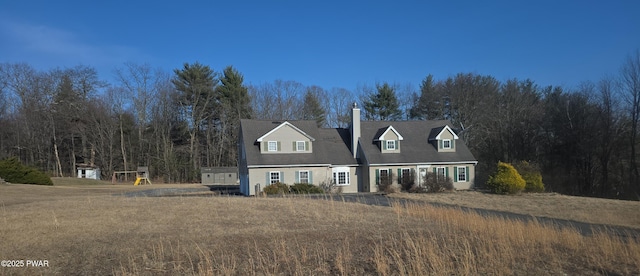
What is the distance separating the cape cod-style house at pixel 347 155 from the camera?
3562cm

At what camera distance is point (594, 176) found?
138 feet

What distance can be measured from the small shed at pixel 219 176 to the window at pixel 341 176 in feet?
58.5

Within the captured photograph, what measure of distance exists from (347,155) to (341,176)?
2.04 m

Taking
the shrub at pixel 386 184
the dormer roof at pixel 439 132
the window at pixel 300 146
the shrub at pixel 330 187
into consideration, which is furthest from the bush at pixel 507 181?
the window at pixel 300 146

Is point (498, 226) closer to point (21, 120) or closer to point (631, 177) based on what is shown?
point (631, 177)

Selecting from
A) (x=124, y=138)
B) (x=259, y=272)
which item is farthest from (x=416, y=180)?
(x=124, y=138)

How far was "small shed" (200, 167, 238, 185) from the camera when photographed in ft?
166

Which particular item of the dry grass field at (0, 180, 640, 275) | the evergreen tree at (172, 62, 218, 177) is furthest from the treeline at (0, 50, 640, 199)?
the dry grass field at (0, 180, 640, 275)

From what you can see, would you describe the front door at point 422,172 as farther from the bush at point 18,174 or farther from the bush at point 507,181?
the bush at point 18,174

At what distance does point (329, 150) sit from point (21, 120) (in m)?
41.1

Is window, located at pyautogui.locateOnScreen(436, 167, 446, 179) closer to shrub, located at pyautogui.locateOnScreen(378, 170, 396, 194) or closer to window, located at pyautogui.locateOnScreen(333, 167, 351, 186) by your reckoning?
shrub, located at pyautogui.locateOnScreen(378, 170, 396, 194)

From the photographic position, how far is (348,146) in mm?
39781

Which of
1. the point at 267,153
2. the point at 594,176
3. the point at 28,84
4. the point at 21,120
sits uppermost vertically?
the point at 28,84

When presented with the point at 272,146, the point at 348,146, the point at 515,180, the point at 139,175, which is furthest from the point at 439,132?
the point at 139,175
